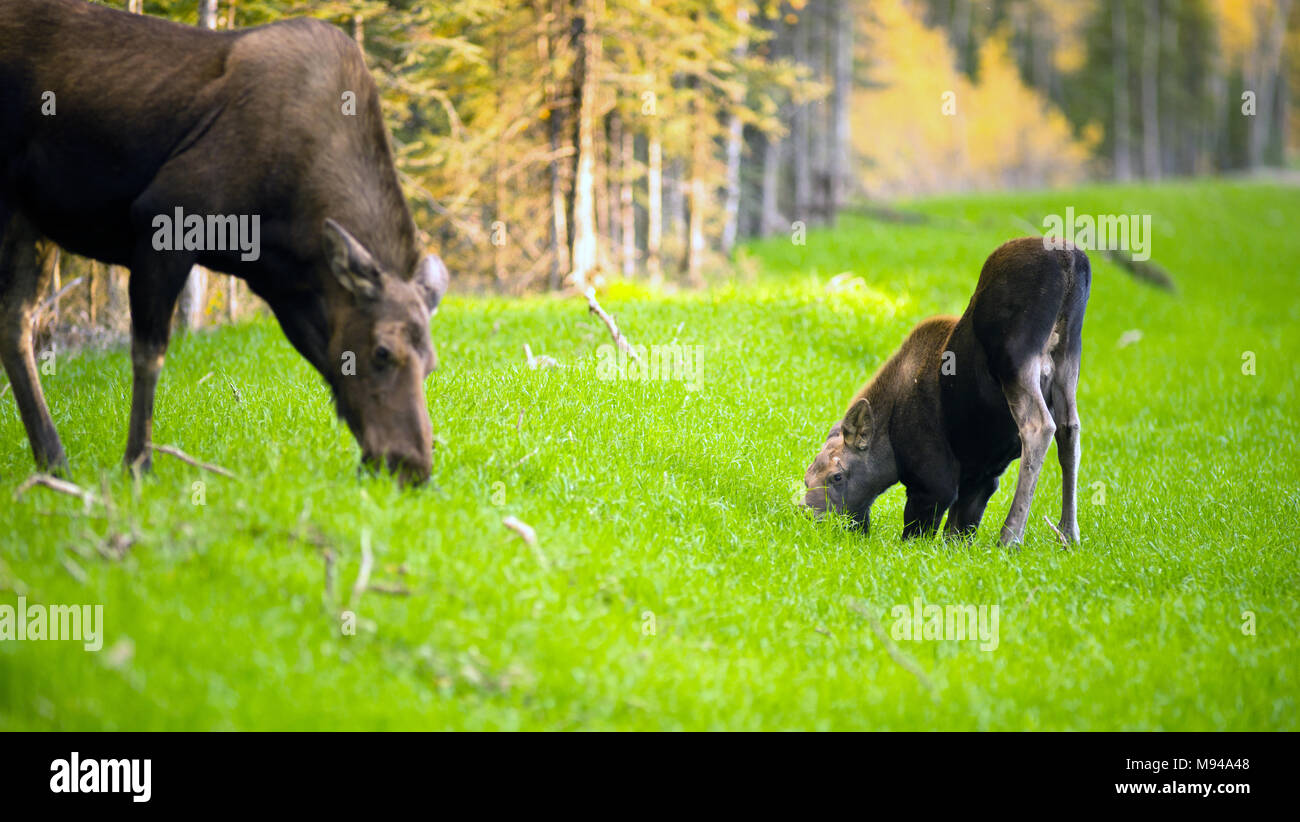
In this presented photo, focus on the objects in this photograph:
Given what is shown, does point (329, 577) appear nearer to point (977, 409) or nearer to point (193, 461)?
point (193, 461)

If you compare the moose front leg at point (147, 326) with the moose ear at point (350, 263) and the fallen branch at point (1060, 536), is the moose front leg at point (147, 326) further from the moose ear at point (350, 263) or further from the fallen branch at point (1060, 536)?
the fallen branch at point (1060, 536)

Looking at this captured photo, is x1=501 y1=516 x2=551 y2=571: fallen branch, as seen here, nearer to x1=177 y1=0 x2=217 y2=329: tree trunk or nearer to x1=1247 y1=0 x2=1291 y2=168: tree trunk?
x1=177 y1=0 x2=217 y2=329: tree trunk

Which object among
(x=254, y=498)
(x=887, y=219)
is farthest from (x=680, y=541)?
(x=887, y=219)

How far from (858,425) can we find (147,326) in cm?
598

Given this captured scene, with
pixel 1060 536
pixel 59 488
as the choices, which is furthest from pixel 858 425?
pixel 59 488

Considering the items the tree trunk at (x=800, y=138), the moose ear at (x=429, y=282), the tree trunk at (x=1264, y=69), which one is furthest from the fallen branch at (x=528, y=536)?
the tree trunk at (x=1264, y=69)

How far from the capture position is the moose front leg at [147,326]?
21.8ft

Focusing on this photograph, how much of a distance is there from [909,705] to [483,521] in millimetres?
2770

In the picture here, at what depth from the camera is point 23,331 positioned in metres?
7.34

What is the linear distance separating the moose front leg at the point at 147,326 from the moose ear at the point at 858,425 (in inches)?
226

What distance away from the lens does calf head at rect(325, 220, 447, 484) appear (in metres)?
6.54

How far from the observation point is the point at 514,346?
12844 millimetres

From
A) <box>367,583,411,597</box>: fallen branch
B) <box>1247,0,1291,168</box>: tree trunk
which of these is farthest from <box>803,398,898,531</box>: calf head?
<box>1247,0,1291,168</box>: tree trunk
